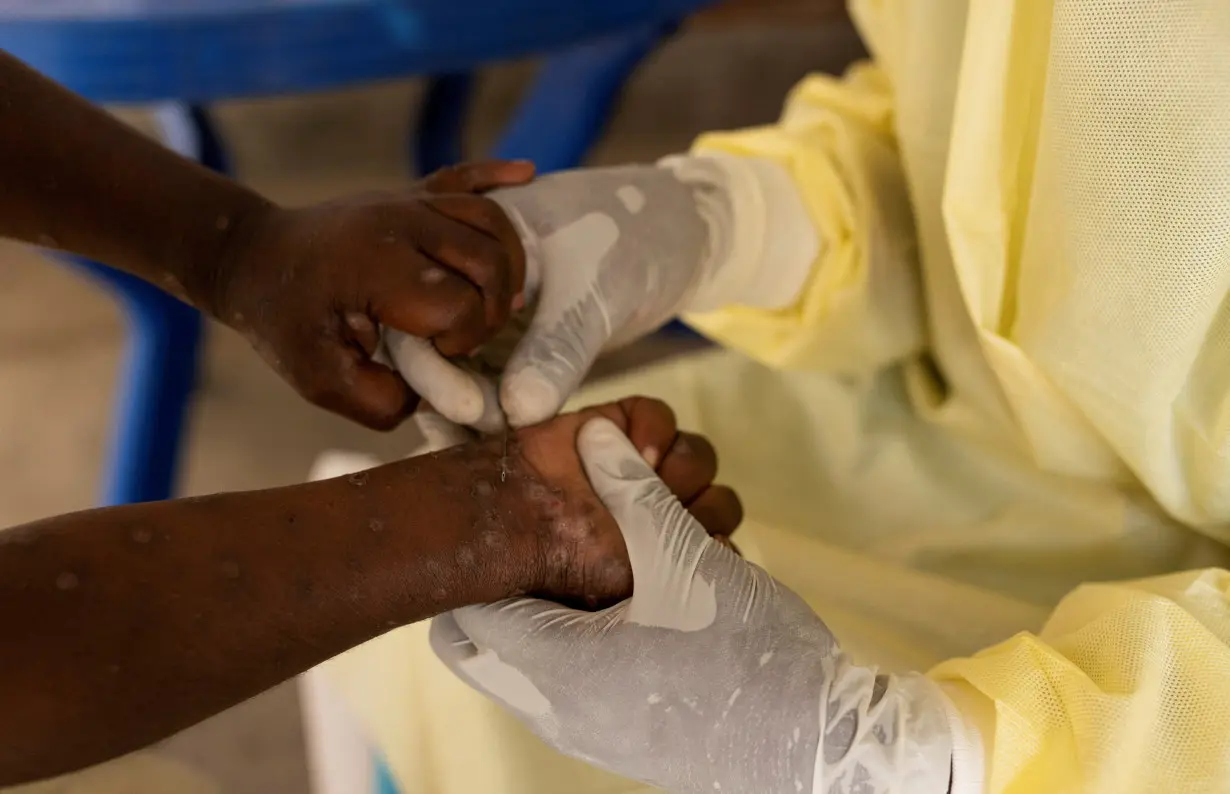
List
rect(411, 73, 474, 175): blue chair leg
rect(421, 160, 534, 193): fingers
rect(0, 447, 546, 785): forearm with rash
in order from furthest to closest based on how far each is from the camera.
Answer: rect(411, 73, 474, 175): blue chair leg → rect(421, 160, 534, 193): fingers → rect(0, 447, 546, 785): forearm with rash

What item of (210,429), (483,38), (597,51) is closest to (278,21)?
(483,38)

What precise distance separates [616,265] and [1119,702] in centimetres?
29

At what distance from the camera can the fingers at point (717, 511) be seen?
17.2 inches

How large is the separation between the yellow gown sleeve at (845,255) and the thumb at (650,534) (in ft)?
0.53

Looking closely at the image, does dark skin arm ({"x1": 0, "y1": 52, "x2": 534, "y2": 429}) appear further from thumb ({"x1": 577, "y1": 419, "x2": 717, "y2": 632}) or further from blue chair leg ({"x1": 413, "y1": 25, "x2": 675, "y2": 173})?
blue chair leg ({"x1": 413, "y1": 25, "x2": 675, "y2": 173})

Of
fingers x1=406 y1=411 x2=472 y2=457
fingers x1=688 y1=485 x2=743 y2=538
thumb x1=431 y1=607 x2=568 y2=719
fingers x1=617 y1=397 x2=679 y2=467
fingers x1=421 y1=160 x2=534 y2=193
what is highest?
fingers x1=421 y1=160 x2=534 y2=193

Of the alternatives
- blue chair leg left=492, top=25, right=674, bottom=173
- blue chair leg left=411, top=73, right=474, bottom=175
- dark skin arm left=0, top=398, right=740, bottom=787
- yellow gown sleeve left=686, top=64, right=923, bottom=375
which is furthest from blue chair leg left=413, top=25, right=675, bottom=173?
dark skin arm left=0, top=398, right=740, bottom=787

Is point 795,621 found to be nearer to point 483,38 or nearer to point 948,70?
point 948,70

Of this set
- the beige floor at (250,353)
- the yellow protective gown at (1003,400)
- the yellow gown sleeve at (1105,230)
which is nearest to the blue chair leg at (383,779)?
the yellow protective gown at (1003,400)

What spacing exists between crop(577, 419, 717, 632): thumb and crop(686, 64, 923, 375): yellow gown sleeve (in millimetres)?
163

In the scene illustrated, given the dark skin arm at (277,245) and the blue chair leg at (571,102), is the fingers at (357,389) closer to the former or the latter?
the dark skin arm at (277,245)

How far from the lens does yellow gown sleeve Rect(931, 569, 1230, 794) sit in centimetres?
34

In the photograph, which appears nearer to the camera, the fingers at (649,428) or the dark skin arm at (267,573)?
the dark skin arm at (267,573)

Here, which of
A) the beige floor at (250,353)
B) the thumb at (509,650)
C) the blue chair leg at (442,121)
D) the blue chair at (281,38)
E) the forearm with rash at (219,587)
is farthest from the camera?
the blue chair leg at (442,121)
